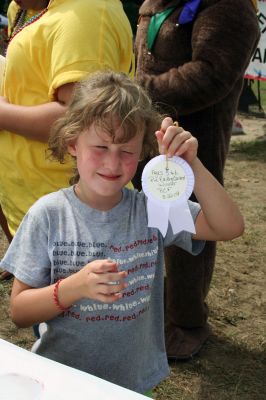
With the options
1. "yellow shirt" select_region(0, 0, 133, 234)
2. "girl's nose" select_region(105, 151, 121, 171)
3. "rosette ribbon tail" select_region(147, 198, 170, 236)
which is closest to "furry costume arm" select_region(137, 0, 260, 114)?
"yellow shirt" select_region(0, 0, 133, 234)

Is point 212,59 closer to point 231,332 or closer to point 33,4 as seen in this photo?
point 33,4

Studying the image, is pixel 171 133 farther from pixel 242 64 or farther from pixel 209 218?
pixel 242 64

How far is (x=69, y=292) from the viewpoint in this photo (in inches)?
49.4

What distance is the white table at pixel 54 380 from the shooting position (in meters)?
1.02

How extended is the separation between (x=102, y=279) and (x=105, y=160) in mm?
307

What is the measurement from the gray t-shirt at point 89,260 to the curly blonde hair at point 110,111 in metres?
0.15

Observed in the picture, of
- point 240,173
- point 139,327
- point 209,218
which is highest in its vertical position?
point 209,218

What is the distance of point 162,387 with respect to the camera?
7.98ft

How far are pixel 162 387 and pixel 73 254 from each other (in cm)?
126

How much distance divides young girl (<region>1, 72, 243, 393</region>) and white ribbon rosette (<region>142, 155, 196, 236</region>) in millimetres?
92

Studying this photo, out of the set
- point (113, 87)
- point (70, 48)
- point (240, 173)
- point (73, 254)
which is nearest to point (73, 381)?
point (73, 254)

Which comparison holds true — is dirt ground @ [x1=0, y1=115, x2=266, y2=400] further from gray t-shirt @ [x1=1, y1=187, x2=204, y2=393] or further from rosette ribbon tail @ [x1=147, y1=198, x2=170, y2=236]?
rosette ribbon tail @ [x1=147, y1=198, x2=170, y2=236]

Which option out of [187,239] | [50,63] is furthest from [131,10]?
[187,239]

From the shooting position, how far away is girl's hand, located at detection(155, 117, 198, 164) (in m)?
1.25
